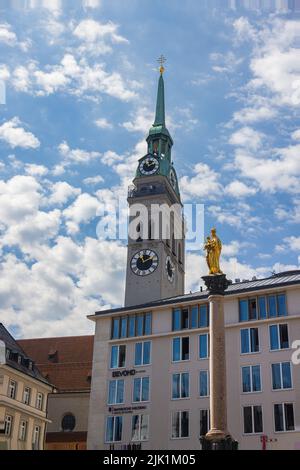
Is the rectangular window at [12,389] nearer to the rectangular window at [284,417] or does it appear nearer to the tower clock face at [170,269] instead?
the rectangular window at [284,417]

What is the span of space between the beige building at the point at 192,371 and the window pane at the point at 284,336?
0.09 m

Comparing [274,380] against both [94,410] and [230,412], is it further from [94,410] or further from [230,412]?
[94,410]

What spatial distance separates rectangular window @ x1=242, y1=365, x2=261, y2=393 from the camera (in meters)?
52.9

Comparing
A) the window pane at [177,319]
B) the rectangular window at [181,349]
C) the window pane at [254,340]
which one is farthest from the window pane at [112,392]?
the window pane at [254,340]

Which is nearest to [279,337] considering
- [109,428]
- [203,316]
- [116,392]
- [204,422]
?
[203,316]

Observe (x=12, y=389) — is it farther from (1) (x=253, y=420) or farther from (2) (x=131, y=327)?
(1) (x=253, y=420)

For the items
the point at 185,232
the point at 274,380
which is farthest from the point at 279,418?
the point at 185,232

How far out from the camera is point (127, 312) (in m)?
63.2

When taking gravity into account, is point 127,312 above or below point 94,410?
above

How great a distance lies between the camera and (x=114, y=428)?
58125mm

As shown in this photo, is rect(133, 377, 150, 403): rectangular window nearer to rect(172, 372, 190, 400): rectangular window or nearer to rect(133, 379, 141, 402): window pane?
rect(133, 379, 141, 402): window pane

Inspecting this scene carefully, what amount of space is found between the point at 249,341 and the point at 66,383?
116 feet

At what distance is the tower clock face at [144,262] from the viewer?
8469 centimetres
